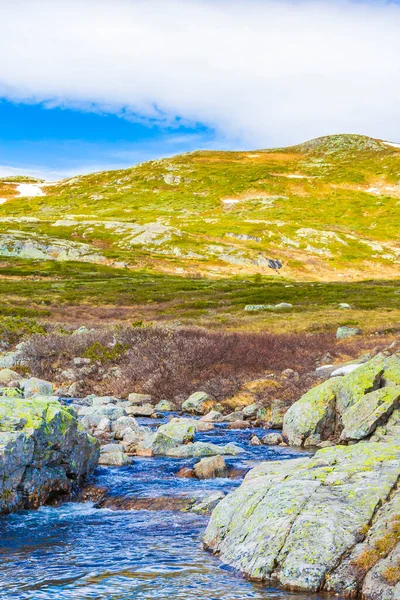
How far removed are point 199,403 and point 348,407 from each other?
7.93 meters

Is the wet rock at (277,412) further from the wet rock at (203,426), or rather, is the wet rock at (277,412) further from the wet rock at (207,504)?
the wet rock at (207,504)

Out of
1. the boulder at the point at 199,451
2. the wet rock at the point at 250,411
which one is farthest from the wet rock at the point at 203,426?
the boulder at the point at 199,451

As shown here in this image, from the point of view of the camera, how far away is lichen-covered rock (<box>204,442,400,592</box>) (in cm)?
850

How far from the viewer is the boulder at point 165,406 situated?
1005 inches

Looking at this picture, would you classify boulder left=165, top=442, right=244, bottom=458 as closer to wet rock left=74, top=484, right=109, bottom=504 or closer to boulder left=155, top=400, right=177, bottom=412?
wet rock left=74, top=484, right=109, bottom=504

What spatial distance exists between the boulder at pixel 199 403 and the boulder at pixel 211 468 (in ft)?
32.0

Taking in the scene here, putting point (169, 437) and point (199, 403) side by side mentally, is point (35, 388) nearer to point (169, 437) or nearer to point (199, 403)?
point (199, 403)

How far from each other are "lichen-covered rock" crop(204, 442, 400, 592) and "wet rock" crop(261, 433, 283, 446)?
7.92 metres

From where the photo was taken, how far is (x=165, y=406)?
25.7 metres

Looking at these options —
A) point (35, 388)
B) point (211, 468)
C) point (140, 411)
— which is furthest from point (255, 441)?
point (35, 388)

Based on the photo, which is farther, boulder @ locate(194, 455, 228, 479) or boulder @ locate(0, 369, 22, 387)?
boulder @ locate(0, 369, 22, 387)

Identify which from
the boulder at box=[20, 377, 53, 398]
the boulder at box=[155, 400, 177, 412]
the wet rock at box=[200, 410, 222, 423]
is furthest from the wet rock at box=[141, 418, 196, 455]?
the boulder at box=[20, 377, 53, 398]

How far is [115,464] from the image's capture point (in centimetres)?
1603

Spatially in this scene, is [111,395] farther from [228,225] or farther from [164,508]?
[228,225]
